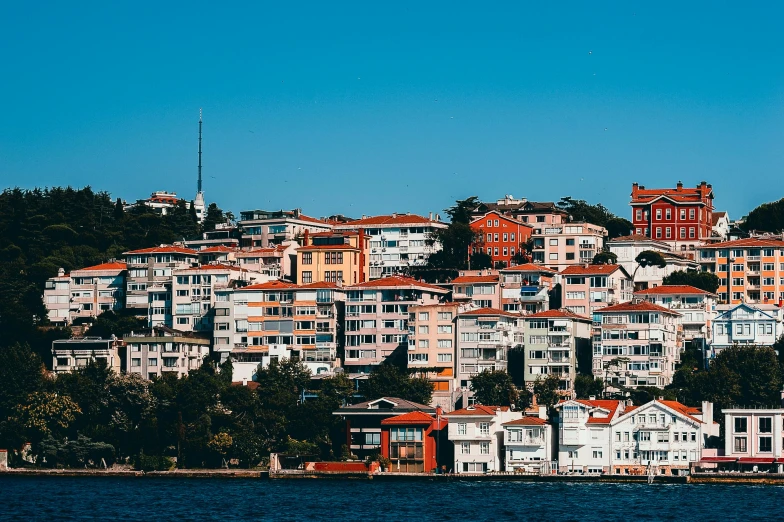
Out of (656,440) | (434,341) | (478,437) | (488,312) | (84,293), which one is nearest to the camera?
(656,440)

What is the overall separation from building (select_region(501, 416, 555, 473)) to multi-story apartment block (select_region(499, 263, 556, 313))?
21.4 metres

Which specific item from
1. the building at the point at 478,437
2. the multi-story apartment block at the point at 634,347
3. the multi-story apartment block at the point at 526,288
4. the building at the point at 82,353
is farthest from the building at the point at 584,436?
the building at the point at 82,353

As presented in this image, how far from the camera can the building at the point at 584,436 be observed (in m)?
93.0

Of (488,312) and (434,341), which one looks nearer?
(488,312)

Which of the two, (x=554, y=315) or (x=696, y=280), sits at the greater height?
(x=696, y=280)

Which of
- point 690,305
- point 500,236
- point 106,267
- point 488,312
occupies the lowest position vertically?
point 488,312

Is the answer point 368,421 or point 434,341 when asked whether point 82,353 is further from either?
point 368,421

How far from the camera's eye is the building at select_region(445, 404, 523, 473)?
94.6 metres

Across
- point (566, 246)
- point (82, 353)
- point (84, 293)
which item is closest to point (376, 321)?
point (82, 353)

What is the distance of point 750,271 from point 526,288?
18.3 meters

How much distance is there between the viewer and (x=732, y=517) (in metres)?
76.9

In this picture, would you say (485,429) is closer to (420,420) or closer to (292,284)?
(420,420)

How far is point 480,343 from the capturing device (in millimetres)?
107562

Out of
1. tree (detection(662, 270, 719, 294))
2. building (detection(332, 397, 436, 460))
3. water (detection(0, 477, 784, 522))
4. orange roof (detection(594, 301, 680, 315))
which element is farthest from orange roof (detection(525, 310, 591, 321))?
tree (detection(662, 270, 719, 294))
